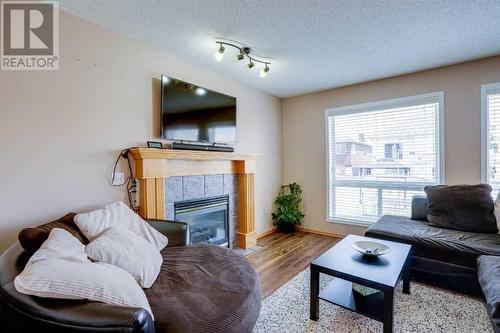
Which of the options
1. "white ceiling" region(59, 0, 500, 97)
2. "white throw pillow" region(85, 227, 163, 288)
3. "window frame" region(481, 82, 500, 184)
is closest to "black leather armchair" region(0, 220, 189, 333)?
"white throw pillow" region(85, 227, 163, 288)

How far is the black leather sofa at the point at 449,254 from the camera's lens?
1979 millimetres

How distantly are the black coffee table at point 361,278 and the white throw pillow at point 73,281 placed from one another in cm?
127

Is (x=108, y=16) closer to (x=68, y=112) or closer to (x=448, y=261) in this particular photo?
(x=68, y=112)

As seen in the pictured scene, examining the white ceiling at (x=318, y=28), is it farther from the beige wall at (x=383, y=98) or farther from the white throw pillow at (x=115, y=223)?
the white throw pillow at (x=115, y=223)

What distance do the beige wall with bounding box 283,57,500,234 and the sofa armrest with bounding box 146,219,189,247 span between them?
8.69 ft

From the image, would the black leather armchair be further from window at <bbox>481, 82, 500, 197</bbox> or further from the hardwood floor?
window at <bbox>481, 82, 500, 197</bbox>

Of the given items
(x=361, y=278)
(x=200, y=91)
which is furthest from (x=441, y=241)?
(x=200, y=91)

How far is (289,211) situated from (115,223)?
9.42 ft

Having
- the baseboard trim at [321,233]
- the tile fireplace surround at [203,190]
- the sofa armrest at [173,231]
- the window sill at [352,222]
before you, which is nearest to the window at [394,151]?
the window sill at [352,222]

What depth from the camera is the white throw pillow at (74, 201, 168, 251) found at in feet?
5.37

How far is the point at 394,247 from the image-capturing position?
2064 mm

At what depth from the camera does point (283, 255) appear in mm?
3096

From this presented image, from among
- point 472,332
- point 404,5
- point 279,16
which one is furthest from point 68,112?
point 472,332

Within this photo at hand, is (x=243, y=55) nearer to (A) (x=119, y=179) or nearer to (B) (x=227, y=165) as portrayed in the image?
(B) (x=227, y=165)
